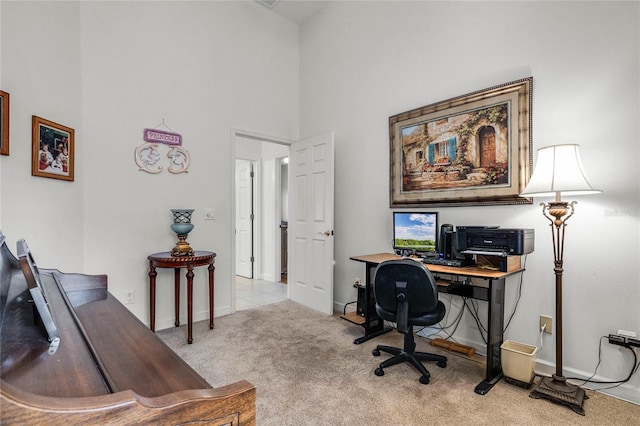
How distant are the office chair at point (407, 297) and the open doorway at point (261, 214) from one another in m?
2.94

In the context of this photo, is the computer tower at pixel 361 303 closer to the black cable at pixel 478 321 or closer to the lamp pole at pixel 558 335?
the black cable at pixel 478 321

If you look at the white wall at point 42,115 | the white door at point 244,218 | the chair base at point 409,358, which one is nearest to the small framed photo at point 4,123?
the white wall at point 42,115

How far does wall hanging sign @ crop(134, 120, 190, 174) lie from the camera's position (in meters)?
3.10

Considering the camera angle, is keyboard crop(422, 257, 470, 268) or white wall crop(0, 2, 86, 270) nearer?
white wall crop(0, 2, 86, 270)

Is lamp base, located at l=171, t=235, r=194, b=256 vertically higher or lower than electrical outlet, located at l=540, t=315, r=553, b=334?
higher

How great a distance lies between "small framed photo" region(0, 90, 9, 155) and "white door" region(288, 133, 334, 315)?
259cm

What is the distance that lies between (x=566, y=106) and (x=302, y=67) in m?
3.11

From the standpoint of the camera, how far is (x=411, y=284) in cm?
213

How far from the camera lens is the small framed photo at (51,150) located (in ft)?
6.95

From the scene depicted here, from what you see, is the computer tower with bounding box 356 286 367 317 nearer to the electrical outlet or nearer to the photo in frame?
the photo in frame

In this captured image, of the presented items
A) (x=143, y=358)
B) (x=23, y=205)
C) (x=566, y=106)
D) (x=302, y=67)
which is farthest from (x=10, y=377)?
(x=302, y=67)

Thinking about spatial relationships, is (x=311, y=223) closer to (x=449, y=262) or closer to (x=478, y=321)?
(x=449, y=262)

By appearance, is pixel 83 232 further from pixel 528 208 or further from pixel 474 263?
pixel 528 208

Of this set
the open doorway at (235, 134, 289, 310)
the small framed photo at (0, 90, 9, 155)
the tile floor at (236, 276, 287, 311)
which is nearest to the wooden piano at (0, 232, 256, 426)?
the small framed photo at (0, 90, 9, 155)
